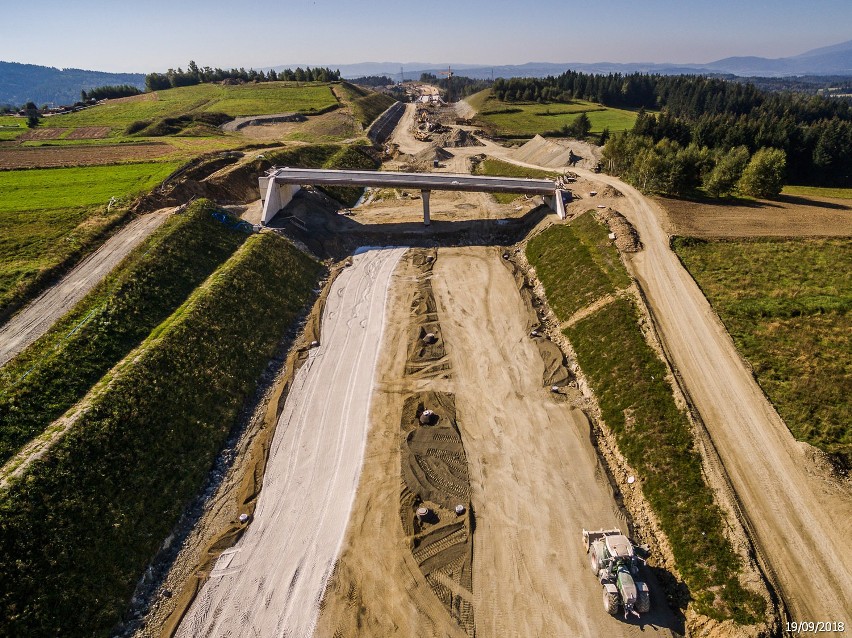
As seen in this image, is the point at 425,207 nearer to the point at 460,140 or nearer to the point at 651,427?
the point at 651,427

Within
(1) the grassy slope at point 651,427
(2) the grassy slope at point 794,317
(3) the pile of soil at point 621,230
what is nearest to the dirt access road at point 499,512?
(1) the grassy slope at point 651,427

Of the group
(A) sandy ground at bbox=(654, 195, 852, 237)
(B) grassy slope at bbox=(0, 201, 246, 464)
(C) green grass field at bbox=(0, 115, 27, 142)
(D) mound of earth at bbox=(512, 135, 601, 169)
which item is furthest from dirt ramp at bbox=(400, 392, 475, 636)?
(C) green grass field at bbox=(0, 115, 27, 142)

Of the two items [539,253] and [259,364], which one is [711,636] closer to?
[259,364]

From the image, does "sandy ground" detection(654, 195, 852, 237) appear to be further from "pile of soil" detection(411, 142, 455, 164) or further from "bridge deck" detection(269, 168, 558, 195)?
"pile of soil" detection(411, 142, 455, 164)

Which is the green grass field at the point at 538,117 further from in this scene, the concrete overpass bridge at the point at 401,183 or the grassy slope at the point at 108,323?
the grassy slope at the point at 108,323

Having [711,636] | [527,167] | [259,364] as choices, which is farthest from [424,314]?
[527,167]
